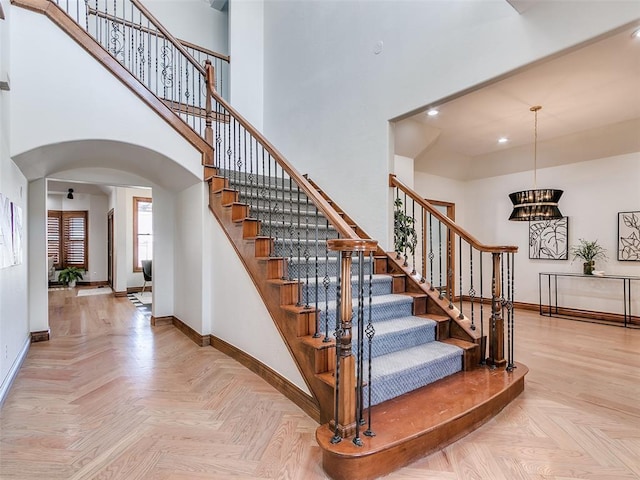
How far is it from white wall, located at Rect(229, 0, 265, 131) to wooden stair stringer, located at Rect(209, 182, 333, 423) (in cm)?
293

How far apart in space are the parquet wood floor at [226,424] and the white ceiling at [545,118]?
253 cm

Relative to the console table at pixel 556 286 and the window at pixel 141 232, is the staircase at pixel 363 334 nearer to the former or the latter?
the console table at pixel 556 286

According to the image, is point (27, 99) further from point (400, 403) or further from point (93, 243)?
point (93, 243)

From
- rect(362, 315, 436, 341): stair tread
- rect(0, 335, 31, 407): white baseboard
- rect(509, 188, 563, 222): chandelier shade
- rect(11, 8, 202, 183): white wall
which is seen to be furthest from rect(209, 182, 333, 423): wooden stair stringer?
rect(509, 188, 563, 222): chandelier shade

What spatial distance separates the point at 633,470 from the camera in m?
1.76

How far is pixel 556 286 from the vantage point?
5.61 meters

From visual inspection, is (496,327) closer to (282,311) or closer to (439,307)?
(439,307)

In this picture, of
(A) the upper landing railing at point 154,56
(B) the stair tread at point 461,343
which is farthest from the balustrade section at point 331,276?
(A) the upper landing railing at point 154,56

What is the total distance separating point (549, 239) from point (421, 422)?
5.11 meters

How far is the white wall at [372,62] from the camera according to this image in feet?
8.33

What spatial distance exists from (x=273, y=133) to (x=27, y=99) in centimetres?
326

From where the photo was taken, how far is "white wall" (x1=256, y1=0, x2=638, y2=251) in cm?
254

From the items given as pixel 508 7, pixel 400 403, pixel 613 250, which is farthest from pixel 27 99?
pixel 613 250

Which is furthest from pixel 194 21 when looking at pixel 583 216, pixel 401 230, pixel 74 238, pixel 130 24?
pixel 583 216
